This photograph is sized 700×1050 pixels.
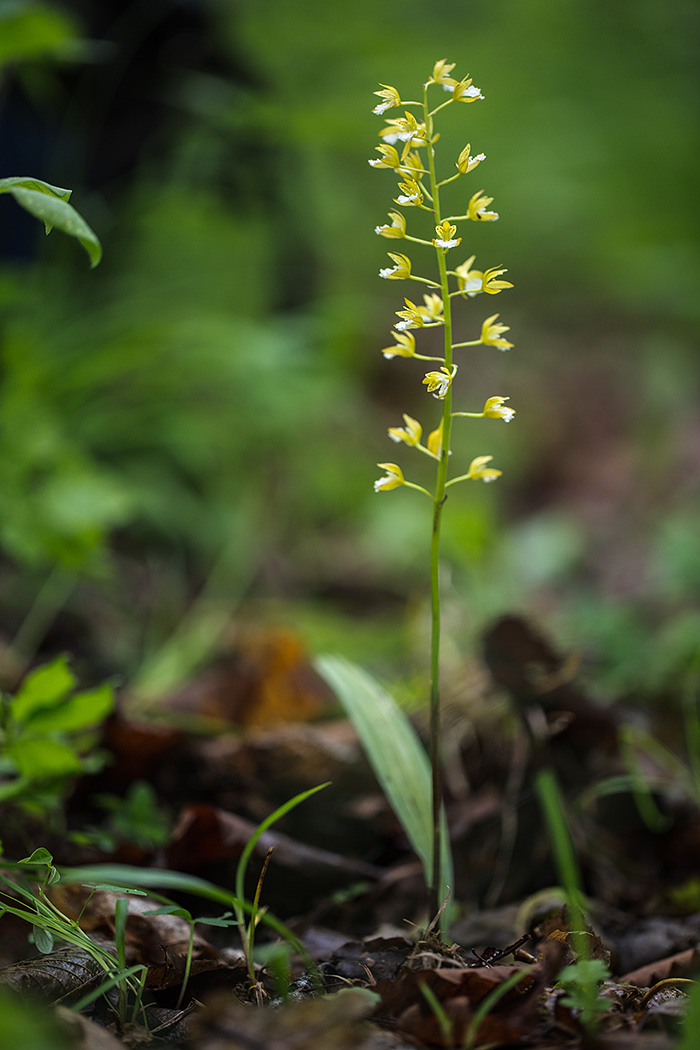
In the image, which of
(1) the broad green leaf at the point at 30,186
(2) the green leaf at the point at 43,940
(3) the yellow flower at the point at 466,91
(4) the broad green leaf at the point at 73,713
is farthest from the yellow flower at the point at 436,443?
(2) the green leaf at the point at 43,940

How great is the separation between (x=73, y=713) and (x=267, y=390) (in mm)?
1533

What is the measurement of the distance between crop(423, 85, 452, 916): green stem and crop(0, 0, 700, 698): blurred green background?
0.86 meters

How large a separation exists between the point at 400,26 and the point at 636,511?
339 cm

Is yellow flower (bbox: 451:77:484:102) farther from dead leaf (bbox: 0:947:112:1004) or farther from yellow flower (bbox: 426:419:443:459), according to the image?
dead leaf (bbox: 0:947:112:1004)

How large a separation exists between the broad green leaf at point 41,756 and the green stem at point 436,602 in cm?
51

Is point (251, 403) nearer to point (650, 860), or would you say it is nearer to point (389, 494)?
point (389, 494)

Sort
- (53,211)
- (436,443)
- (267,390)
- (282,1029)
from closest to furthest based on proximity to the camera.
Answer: (282,1029) → (53,211) → (436,443) → (267,390)

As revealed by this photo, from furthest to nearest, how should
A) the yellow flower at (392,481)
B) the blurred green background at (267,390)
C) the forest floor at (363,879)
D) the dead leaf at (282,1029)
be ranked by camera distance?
1. the blurred green background at (267,390)
2. the yellow flower at (392,481)
3. the forest floor at (363,879)
4. the dead leaf at (282,1029)

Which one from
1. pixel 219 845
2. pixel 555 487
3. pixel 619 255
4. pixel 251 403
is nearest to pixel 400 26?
pixel 619 255

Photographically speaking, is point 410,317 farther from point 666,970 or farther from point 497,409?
point 666,970

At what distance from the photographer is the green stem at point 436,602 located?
757 millimetres

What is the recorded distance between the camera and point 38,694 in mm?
994

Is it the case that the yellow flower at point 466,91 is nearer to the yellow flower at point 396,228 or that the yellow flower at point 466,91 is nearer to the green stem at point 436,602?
the green stem at point 436,602

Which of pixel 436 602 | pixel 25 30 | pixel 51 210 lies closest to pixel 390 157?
pixel 51 210
